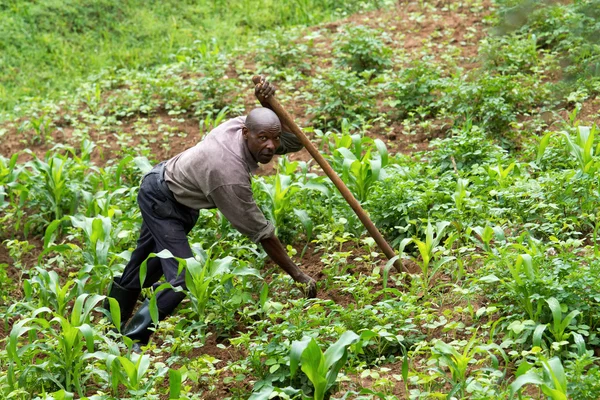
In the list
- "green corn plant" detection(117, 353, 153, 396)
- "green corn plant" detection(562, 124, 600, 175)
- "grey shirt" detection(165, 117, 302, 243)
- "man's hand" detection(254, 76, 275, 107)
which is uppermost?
"man's hand" detection(254, 76, 275, 107)

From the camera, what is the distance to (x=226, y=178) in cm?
530

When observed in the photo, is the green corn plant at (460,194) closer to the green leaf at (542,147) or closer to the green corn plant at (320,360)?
the green leaf at (542,147)

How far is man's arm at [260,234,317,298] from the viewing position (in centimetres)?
546

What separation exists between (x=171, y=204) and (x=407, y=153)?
3073 millimetres

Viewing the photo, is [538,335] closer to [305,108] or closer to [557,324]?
[557,324]

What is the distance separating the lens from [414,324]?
5.19 meters

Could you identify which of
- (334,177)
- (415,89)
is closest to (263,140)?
(334,177)

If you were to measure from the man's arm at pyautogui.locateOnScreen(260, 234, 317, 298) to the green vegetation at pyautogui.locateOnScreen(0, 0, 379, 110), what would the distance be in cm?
596

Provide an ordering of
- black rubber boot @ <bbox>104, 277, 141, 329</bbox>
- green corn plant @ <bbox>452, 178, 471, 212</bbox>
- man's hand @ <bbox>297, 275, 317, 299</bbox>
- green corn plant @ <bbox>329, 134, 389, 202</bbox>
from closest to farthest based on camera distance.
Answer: man's hand @ <bbox>297, 275, 317, 299</bbox> < black rubber boot @ <bbox>104, 277, 141, 329</bbox> < green corn plant @ <bbox>452, 178, 471, 212</bbox> < green corn plant @ <bbox>329, 134, 389, 202</bbox>

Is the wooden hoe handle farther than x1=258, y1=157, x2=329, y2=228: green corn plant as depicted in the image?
No

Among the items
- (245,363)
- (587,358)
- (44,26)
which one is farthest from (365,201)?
(44,26)

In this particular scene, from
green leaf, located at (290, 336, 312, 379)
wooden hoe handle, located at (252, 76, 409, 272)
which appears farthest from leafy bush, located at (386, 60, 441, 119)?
green leaf, located at (290, 336, 312, 379)

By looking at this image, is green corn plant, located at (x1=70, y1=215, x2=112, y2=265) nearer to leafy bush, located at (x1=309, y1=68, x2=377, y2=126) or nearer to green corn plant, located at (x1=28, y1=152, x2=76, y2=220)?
green corn plant, located at (x1=28, y1=152, x2=76, y2=220)

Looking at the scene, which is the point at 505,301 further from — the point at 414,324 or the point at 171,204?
the point at 171,204
